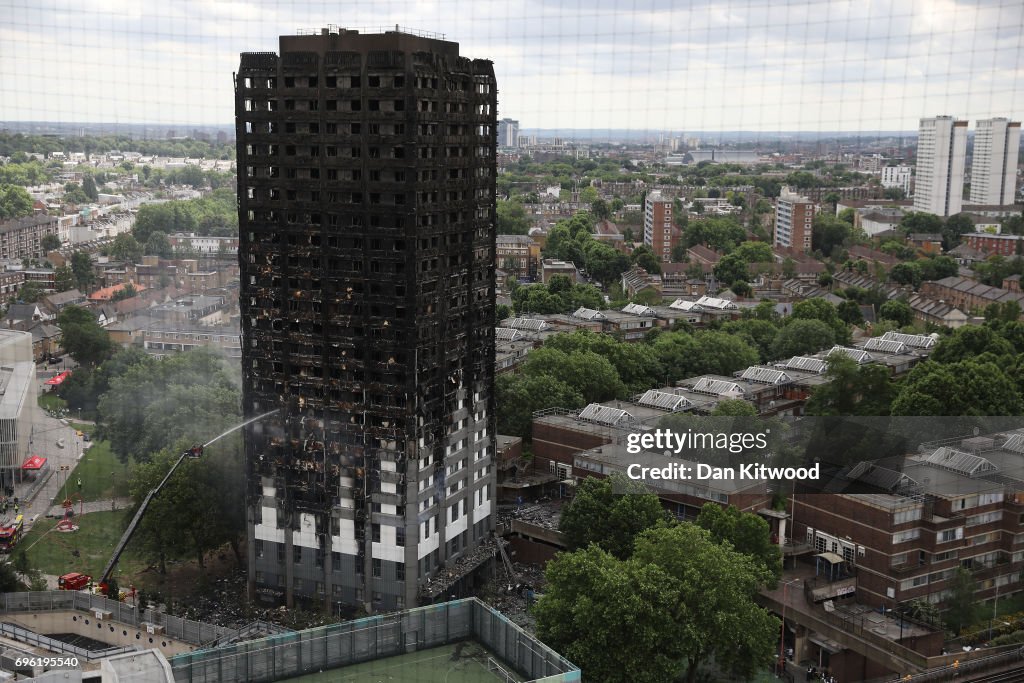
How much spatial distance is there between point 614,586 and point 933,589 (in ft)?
8.19

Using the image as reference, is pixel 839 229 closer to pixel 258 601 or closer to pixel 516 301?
pixel 516 301

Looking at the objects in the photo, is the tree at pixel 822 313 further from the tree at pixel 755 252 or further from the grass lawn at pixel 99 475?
the grass lawn at pixel 99 475

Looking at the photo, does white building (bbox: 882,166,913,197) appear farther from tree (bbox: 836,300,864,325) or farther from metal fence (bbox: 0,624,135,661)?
metal fence (bbox: 0,624,135,661)

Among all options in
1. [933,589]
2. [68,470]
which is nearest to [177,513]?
[68,470]

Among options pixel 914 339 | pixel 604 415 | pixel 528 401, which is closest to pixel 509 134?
pixel 914 339

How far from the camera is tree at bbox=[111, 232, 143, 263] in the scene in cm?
1116

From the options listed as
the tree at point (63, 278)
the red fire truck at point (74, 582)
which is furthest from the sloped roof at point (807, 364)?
the tree at point (63, 278)

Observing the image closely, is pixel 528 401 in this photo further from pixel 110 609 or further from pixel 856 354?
pixel 110 609

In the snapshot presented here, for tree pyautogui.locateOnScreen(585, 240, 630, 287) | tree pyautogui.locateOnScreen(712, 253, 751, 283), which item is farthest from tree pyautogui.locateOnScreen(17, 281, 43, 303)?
tree pyautogui.locateOnScreen(712, 253, 751, 283)

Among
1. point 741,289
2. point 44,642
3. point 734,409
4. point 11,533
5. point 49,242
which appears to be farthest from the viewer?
point 741,289

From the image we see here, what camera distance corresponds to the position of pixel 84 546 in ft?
26.4

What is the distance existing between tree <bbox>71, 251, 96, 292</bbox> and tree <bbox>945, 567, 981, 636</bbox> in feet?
31.0

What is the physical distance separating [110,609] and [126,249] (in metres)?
5.87

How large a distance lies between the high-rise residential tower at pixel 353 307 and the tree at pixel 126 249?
15.5 ft
